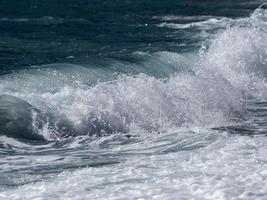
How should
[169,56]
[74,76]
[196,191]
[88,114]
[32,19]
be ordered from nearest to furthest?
[196,191]
[88,114]
[74,76]
[169,56]
[32,19]

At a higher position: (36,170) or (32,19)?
(32,19)

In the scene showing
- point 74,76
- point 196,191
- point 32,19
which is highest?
point 32,19

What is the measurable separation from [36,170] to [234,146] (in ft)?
7.34

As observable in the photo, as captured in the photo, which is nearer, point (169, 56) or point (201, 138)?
point (201, 138)

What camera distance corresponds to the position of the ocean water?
7.44 metres

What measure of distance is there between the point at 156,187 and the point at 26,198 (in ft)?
3.85

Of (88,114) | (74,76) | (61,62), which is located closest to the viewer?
(88,114)

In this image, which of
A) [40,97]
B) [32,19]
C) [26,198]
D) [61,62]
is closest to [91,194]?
[26,198]

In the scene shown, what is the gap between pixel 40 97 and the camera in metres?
11.3

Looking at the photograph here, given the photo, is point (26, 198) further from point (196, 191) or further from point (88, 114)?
point (88, 114)

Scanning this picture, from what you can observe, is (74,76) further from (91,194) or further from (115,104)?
(91,194)

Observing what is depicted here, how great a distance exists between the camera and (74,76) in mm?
13609

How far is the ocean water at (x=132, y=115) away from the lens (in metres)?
7.44

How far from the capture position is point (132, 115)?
434 inches
